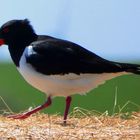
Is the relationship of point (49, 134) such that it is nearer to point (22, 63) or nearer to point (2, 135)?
point (2, 135)

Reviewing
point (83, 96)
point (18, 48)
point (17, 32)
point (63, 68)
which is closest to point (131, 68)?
point (63, 68)

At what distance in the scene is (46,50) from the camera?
11141mm

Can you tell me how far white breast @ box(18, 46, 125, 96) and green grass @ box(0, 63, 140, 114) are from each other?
15.9 ft

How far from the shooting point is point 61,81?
36.3ft

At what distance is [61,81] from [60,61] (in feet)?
0.87

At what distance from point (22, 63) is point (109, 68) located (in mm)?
1095

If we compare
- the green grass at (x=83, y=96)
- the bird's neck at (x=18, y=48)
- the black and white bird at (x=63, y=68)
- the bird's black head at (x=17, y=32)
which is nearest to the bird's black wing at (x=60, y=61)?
the black and white bird at (x=63, y=68)

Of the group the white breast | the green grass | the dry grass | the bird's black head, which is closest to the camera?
the dry grass

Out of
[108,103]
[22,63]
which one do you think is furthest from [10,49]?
[108,103]

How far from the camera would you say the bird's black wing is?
11.1 meters

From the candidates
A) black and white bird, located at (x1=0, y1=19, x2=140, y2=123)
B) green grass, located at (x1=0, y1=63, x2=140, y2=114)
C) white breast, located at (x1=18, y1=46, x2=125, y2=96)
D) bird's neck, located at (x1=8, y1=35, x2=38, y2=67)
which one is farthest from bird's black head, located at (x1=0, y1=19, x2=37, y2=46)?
green grass, located at (x1=0, y1=63, x2=140, y2=114)

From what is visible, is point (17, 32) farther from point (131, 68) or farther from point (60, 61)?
point (131, 68)

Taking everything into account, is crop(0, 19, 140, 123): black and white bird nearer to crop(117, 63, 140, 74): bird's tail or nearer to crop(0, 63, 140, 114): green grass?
crop(117, 63, 140, 74): bird's tail

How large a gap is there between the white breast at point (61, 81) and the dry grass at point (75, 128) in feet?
1.24
